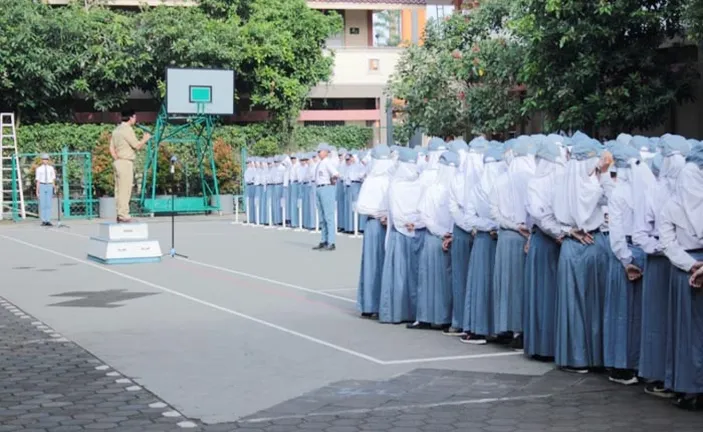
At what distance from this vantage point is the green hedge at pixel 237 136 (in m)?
43.2

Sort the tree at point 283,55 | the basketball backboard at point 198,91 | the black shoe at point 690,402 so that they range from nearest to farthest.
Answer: the black shoe at point 690,402 < the basketball backboard at point 198,91 < the tree at point 283,55

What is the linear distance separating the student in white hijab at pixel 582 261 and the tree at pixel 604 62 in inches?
618

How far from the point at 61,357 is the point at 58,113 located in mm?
34930

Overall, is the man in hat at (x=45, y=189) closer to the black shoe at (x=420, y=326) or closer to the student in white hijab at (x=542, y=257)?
the black shoe at (x=420, y=326)

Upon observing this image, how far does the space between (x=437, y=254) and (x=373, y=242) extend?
4.26 feet

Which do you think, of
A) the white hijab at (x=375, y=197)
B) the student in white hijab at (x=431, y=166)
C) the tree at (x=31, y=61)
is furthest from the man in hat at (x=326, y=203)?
the tree at (x=31, y=61)

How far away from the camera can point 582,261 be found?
10.2 m

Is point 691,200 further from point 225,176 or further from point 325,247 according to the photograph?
point 225,176

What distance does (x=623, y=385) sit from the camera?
975 cm

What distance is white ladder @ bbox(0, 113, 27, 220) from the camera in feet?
129

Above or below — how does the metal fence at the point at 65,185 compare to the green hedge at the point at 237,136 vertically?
below

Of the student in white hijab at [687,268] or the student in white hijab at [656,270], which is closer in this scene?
the student in white hijab at [687,268]

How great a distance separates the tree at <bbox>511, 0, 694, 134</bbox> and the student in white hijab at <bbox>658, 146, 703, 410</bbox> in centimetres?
1707

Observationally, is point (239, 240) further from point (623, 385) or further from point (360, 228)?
point (623, 385)
